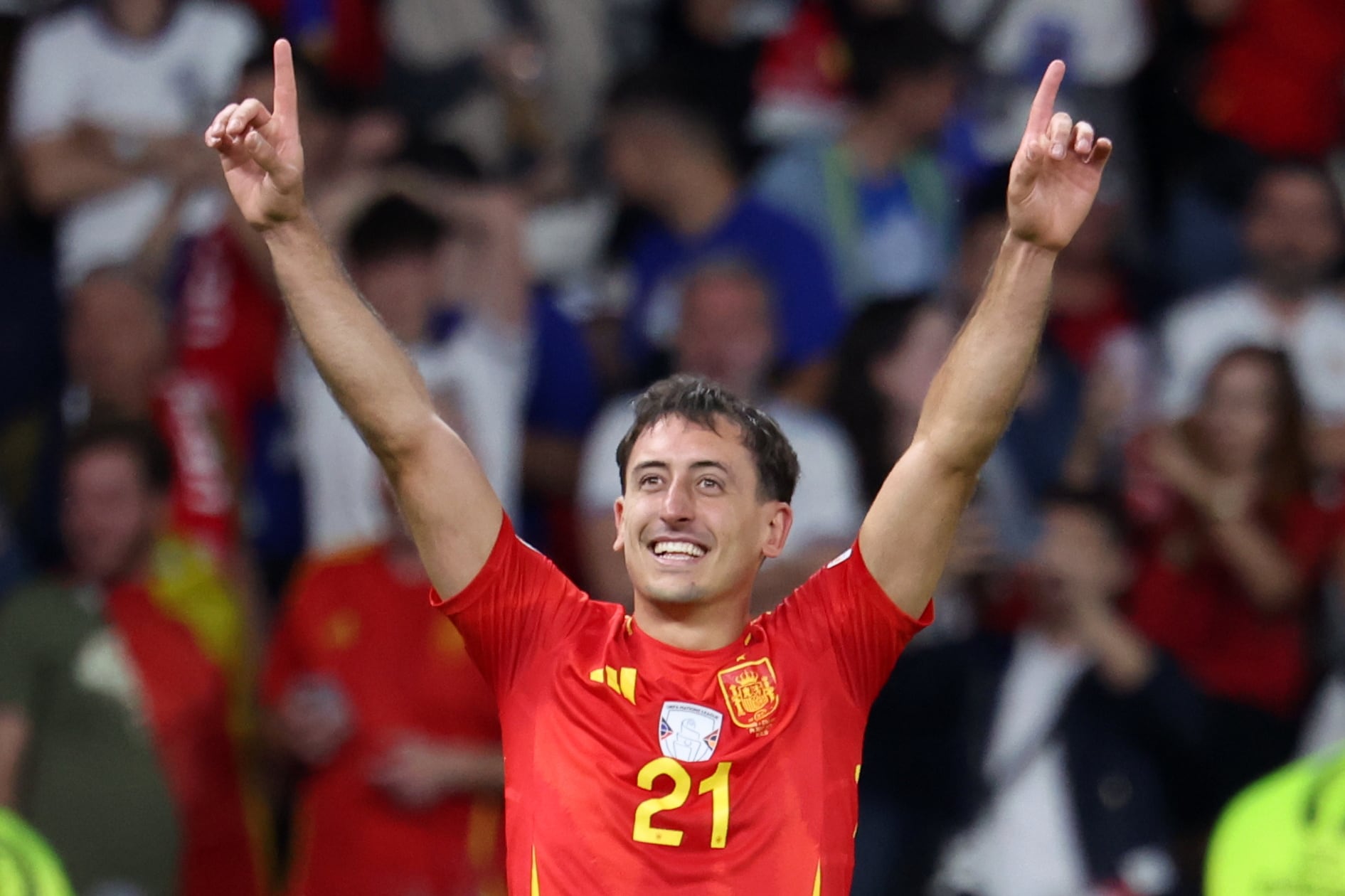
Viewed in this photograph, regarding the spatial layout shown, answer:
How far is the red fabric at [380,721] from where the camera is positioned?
251 inches

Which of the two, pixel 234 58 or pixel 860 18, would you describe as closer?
pixel 234 58

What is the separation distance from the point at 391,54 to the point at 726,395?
4398mm

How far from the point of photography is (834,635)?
418 centimetres

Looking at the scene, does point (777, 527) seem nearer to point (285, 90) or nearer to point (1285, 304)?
point (285, 90)

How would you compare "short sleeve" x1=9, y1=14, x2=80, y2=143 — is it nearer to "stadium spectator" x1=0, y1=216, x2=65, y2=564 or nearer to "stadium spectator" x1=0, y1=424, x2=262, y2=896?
"stadium spectator" x1=0, y1=216, x2=65, y2=564

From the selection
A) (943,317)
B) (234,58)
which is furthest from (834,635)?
(234,58)

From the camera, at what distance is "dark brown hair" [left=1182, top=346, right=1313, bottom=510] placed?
23.9 ft

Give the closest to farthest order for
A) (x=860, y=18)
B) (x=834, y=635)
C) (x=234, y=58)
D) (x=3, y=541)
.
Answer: (x=834, y=635), (x=3, y=541), (x=234, y=58), (x=860, y=18)

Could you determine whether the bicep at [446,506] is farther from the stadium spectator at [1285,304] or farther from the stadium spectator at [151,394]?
the stadium spectator at [1285,304]

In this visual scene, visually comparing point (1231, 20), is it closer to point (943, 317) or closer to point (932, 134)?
point (932, 134)

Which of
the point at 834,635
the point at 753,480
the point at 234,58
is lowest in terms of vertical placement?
the point at 834,635

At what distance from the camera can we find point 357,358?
3.97m

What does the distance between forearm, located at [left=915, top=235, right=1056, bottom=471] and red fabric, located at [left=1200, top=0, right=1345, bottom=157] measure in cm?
491

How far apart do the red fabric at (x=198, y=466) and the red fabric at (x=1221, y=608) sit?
3058 mm
